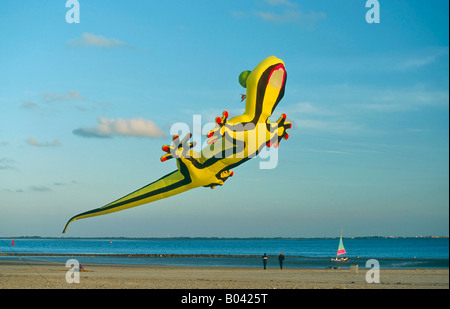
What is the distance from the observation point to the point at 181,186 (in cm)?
981

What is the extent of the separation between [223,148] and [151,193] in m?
1.44

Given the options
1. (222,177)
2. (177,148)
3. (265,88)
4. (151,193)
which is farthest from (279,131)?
(151,193)

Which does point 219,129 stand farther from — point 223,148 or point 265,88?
point 265,88

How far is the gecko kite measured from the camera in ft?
31.1

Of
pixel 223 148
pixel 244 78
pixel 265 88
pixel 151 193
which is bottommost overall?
Result: pixel 151 193

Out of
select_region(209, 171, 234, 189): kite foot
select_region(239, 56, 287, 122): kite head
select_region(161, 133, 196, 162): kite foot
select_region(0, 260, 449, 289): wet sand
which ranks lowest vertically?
select_region(0, 260, 449, 289): wet sand

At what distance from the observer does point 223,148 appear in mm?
9516

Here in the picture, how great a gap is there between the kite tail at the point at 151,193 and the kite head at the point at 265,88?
1.66 meters

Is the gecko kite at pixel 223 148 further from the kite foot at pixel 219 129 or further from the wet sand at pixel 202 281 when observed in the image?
the wet sand at pixel 202 281

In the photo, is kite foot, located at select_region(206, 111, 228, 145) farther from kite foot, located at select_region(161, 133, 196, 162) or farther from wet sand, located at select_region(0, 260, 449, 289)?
wet sand, located at select_region(0, 260, 449, 289)

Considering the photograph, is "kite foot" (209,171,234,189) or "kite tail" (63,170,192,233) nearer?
"kite tail" (63,170,192,233)

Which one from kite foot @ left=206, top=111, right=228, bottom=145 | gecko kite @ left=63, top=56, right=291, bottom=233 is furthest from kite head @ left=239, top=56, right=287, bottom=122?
kite foot @ left=206, top=111, right=228, bottom=145
